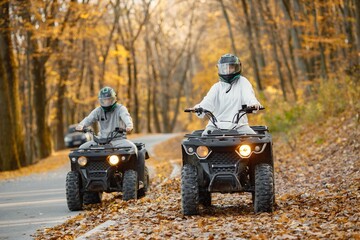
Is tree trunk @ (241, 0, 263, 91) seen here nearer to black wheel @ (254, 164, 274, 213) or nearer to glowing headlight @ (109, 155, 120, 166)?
glowing headlight @ (109, 155, 120, 166)

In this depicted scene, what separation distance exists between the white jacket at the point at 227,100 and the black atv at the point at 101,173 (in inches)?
98.9

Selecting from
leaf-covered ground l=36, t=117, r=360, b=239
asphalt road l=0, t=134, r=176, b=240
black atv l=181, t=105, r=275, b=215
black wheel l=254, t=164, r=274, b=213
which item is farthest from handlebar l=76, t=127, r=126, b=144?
black wheel l=254, t=164, r=274, b=213

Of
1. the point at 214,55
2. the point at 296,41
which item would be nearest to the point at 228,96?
the point at 296,41

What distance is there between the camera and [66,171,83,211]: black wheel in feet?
39.5

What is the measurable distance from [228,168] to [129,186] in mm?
3250

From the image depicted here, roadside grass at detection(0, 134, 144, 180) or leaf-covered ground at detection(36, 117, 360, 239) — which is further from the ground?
leaf-covered ground at detection(36, 117, 360, 239)

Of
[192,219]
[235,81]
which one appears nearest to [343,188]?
[235,81]

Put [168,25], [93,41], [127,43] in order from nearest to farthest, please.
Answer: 1. [93,41]
2. [127,43]
3. [168,25]

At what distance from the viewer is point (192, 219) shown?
925 cm

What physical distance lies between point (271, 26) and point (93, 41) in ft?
65.5

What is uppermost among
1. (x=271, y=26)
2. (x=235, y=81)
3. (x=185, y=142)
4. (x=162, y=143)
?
(x=271, y=26)

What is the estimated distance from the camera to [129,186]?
1225cm

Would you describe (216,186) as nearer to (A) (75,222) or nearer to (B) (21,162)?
(A) (75,222)

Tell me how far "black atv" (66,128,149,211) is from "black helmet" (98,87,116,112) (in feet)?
3.44
